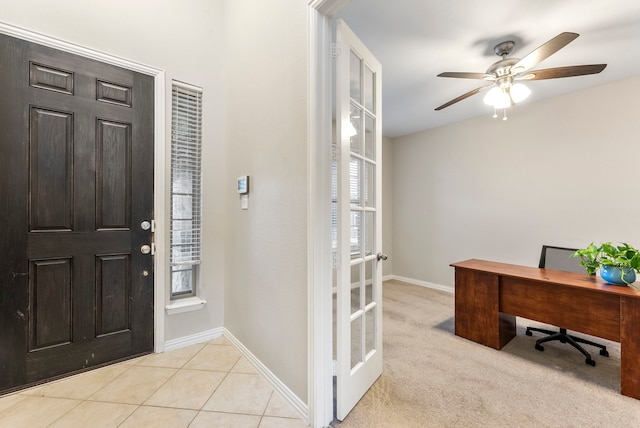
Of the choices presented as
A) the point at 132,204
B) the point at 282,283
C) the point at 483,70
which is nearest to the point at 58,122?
the point at 132,204

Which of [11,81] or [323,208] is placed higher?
[11,81]

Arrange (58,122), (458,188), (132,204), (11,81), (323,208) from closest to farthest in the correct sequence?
(323,208)
(11,81)
(58,122)
(132,204)
(458,188)

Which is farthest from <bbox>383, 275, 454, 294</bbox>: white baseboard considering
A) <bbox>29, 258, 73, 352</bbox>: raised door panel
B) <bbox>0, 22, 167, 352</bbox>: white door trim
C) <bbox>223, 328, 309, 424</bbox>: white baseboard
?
<bbox>29, 258, 73, 352</bbox>: raised door panel

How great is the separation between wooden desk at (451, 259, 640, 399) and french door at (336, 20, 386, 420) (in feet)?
3.86

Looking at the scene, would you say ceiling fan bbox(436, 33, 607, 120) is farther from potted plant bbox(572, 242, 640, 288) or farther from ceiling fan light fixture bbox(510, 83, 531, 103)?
potted plant bbox(572, 242, 640, 288)

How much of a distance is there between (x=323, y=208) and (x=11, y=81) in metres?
2.12

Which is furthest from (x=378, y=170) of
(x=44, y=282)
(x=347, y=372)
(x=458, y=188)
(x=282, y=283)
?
(x=458, y=188)

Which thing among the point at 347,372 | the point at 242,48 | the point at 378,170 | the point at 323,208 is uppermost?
the point at 242,48

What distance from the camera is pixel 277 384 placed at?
171 cm

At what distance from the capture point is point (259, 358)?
1920 millimetres

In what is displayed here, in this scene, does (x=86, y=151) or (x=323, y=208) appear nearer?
(x=323, y=208)

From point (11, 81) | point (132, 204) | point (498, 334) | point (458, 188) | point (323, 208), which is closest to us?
point (323, 208)

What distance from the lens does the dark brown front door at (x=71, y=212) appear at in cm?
168

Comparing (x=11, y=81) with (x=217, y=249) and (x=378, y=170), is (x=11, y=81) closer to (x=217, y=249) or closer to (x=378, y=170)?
(x=217, y=249)
